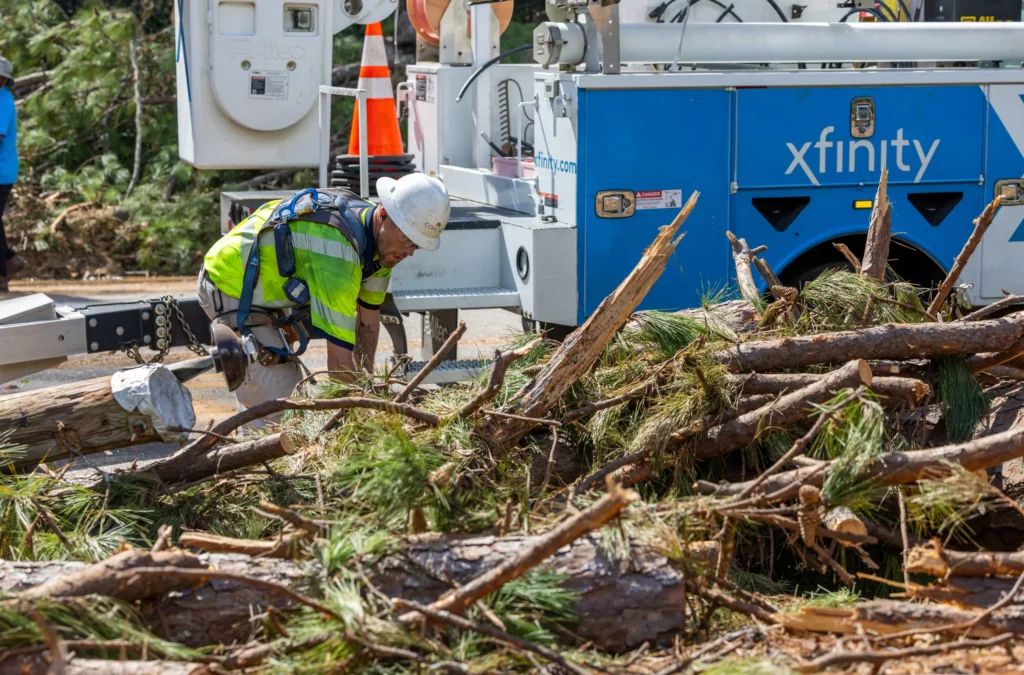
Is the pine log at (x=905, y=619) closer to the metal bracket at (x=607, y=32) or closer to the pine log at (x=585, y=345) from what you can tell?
the pine log at (x=585, y=345)

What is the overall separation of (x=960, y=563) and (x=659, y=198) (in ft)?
9.69

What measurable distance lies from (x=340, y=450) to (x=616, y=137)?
238 cm

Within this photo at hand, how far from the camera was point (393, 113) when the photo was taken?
7.50 m

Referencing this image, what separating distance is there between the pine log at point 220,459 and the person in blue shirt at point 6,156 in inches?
252

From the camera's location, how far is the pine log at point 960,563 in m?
3.32

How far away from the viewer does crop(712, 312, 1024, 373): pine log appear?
4242 mm

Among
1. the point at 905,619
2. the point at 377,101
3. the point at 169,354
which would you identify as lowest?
the point at 169,354

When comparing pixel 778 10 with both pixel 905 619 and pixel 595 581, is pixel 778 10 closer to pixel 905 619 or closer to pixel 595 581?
pixel 905 619

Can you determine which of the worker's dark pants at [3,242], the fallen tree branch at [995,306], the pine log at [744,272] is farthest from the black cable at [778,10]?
the worker's dark pants at [3,242]

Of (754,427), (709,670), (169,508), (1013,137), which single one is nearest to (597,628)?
(709,670)

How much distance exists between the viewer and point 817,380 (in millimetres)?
4086

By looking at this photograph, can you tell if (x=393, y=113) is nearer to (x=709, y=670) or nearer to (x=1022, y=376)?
(x=1022, y=376)

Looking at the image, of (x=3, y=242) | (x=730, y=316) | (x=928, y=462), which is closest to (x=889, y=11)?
(x=730, y=316)

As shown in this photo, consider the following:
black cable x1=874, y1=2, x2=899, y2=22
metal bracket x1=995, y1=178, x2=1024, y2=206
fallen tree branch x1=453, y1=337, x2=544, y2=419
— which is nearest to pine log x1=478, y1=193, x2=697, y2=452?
fallen tree branch x1=453, y1=337, x2=544, y2=419
